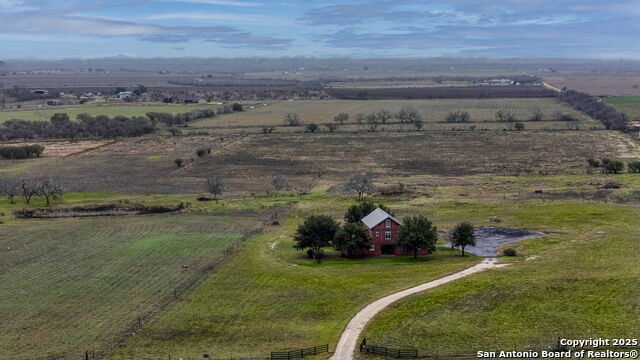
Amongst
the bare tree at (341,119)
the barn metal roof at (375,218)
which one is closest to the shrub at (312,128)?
the bare tree at (341,119)

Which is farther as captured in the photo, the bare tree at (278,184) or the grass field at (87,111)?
the grass field at (87,111)

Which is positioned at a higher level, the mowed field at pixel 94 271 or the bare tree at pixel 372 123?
the bare tree at pixel 372 123

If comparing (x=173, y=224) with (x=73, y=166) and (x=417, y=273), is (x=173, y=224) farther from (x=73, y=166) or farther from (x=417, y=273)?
(x=73, y=166)

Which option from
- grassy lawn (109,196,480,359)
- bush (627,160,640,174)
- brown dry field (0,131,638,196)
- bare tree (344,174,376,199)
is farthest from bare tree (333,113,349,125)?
grassy lawn (109,196,480,359)

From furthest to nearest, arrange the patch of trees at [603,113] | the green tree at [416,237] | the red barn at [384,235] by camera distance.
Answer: the patch of trees at [603,113]
the red barn at [384,235]
the green tree at [416,237]

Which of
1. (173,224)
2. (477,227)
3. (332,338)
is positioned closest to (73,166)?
(173,224)

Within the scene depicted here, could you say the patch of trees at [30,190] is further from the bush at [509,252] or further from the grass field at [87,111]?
the grass field at [87,111]
